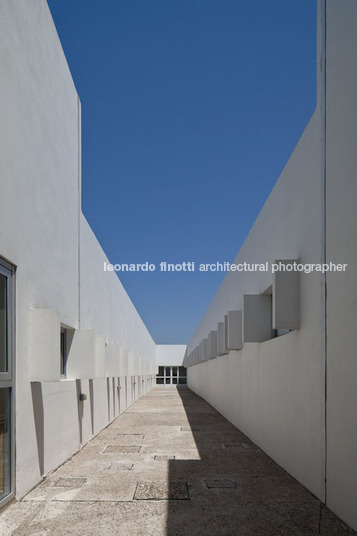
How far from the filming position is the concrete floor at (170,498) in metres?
4.63

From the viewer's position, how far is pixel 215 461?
25.4 ft

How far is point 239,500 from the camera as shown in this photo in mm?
5531

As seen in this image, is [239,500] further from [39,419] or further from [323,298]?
[39,419]

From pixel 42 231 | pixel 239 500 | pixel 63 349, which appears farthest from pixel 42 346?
pixel 63 349

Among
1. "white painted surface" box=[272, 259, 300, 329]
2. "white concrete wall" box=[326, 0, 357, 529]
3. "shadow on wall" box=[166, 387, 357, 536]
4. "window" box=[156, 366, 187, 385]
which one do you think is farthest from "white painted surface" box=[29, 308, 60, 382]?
"window" box=[156, 366, 187, 385]

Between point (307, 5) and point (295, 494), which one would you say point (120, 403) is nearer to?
point (295, 494)

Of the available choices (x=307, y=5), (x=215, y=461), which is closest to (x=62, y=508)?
(x=215, y=461)

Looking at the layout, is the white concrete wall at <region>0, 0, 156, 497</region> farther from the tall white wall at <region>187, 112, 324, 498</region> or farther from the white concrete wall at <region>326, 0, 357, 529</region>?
the white concrete wall at <region>326, 0, 357, 529</region>

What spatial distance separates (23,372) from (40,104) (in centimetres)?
329

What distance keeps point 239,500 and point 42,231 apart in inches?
155

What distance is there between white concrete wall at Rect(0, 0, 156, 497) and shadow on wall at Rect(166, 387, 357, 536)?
1728 mm

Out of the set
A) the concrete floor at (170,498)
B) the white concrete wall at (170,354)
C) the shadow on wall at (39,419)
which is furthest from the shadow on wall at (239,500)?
the white concrete wall at (170,354)

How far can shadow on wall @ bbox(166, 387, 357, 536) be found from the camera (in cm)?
460

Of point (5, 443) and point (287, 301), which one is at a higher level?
point (287, 301)
